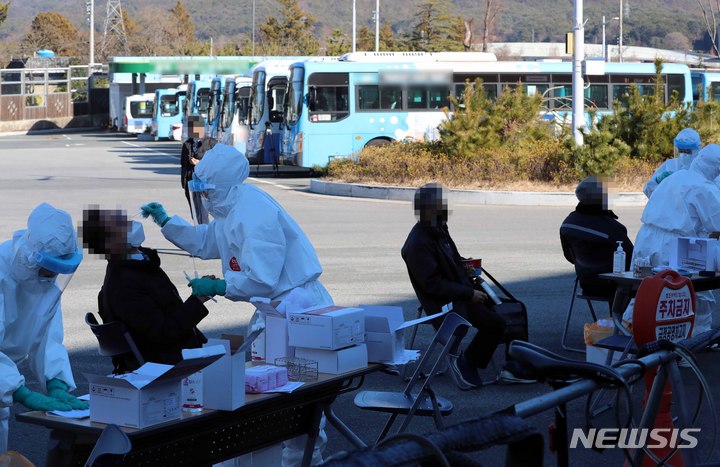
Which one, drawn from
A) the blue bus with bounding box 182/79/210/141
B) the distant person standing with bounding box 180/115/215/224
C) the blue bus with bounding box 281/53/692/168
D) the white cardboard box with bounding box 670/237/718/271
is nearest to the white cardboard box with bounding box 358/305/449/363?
the white cardboard box with bounding box 670/237/718/271

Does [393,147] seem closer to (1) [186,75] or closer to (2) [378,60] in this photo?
(2) [378,60]

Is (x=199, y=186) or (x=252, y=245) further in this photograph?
(x=199, y=186)

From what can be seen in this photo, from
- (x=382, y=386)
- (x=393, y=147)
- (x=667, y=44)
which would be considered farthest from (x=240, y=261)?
(x=667, y=44)

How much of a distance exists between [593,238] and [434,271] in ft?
5.85

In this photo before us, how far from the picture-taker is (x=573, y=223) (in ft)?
29.3

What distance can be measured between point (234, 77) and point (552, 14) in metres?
168

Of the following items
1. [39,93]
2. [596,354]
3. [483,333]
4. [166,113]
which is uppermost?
[39,93]

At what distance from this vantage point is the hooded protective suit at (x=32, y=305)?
450cm

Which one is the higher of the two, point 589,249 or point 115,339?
point 589,249

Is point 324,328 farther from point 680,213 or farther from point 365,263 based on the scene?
point 365,263

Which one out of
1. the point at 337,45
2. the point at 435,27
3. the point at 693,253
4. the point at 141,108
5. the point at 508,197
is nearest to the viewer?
the point at 693,253

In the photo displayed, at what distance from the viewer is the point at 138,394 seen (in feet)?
13.8

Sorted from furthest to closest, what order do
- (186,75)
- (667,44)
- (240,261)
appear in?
(667,44) < (186,75) < (240,261)

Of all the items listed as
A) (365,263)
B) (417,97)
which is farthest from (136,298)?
(417,97)
